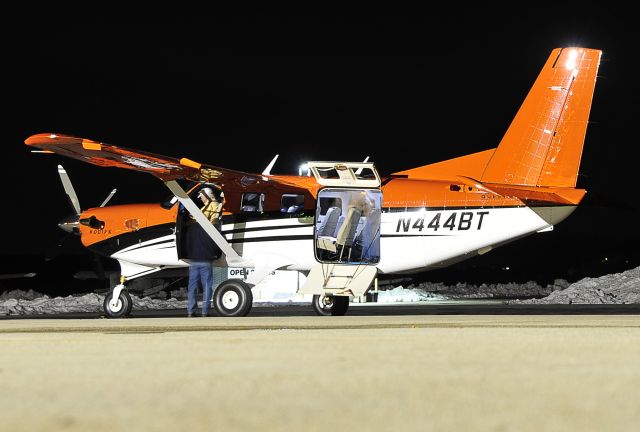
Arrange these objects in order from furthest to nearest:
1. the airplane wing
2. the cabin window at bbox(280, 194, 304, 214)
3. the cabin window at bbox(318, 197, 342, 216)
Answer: the cabin window at bbox(280, 194, 304, 214) < the cabin window at bbox(318, 197, 342, 216) < the airplane wing

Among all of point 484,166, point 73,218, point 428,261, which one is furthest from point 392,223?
point 73,218

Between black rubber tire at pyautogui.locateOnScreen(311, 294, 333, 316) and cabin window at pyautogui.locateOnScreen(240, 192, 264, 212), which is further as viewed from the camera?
black rubber tire at pyautogui.locateOnScreen(311, 294, 333, 316)

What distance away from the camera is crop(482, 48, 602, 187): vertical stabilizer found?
58.6ft

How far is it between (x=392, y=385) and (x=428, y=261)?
1252cm

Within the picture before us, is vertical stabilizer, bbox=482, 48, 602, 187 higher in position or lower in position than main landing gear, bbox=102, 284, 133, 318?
higher

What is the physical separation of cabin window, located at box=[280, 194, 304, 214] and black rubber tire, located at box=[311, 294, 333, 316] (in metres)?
1.89

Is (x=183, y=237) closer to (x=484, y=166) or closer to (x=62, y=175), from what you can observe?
(x=62, y=175)

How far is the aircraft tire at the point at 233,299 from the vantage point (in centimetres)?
1694

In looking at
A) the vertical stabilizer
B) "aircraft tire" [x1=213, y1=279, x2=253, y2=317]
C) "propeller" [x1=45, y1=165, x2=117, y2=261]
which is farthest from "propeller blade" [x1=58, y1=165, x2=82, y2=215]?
the vertical stabilizer

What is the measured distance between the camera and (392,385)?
520 cm

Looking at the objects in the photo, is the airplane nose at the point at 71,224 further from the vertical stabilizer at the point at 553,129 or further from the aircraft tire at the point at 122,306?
the vertical stabilizer at the point at 553,129

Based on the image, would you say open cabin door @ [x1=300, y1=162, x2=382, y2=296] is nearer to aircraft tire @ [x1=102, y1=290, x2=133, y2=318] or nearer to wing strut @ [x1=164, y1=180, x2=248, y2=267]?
wing strut @ [x1=164, y1=180, x2=248, y2=267]

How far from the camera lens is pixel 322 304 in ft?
60.7

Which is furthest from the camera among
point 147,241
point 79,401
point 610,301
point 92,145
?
point 610,301
